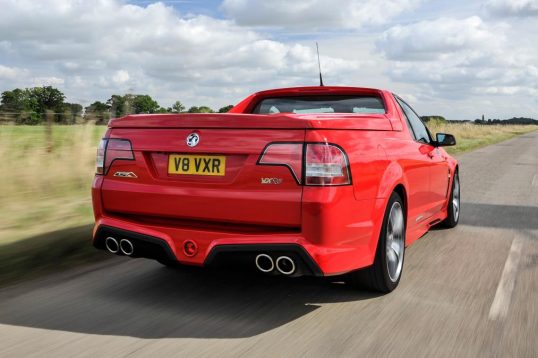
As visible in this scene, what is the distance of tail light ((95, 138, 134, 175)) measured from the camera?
12.8ft

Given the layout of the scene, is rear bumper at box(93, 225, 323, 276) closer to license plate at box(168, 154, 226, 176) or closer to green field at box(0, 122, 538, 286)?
license plate at box(168, 154, 226, 176)

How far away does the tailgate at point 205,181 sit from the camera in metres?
3.42

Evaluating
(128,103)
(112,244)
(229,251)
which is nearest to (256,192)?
(229,251)

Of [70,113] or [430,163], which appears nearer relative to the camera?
[430,163]

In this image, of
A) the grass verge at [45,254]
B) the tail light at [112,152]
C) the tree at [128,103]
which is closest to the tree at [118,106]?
the tree at [128,103]

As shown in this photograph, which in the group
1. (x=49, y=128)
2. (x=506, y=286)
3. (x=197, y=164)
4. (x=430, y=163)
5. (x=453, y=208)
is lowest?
(x=506, y=286)

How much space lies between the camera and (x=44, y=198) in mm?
7762

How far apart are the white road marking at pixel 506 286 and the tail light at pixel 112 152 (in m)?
2.55

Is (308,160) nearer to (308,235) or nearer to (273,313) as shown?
(308,235)

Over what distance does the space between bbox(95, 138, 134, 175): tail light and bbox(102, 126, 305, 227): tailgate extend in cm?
4

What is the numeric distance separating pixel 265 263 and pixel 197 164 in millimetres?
742

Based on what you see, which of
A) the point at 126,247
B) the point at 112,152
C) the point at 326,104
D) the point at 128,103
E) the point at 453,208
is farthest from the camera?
the point at 128,103

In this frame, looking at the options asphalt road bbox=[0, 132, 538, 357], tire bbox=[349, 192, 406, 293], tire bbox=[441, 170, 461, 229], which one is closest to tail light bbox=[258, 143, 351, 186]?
tire bbox=[349, 192, 406, 293]

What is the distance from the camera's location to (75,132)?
10219 millimetres
